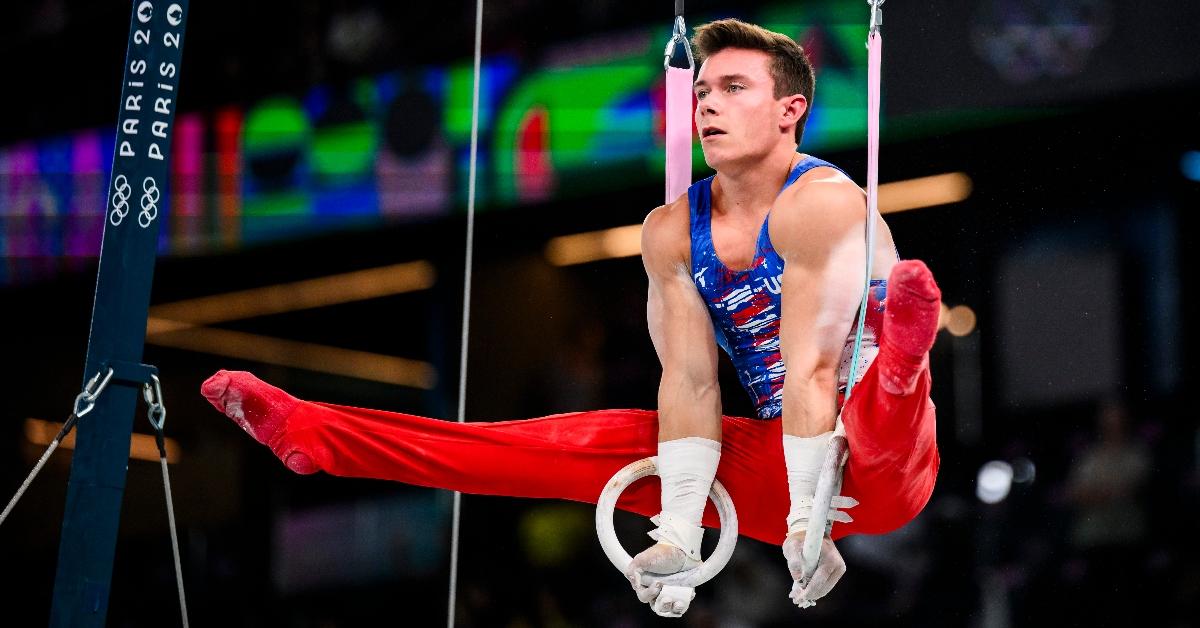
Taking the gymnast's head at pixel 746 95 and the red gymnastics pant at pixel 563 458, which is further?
the gymnast's head at pixel 746 95

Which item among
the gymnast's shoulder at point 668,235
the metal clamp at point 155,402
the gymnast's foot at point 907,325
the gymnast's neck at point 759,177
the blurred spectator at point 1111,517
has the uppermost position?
the gymnast's neck at point 759,177

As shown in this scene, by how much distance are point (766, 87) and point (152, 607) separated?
4.50m

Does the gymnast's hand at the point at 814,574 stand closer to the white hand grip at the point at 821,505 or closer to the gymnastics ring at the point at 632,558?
the white hand grip at the point at 821,505

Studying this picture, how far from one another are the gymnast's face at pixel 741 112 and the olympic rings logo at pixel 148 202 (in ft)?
4.21

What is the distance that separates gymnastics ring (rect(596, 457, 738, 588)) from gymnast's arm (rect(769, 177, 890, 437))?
1.01 ft

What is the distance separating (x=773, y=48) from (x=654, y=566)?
1264 mm

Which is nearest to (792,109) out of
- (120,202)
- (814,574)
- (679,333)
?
(679,333)

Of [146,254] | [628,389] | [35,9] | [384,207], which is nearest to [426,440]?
[146,254]

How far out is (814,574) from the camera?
2.97 metres

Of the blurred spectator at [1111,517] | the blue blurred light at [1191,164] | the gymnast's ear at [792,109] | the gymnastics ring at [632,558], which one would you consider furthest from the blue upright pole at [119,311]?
the blue blurred light at [1191,164]

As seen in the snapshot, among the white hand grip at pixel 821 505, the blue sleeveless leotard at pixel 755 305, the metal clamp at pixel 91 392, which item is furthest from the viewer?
the blue sleeveless leotard at pixel 755 305

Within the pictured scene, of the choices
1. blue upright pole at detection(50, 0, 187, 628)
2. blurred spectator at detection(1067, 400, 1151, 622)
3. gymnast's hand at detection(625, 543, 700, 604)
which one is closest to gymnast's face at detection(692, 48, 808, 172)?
gymnast's hand at detection(625, 543, 700, 604)

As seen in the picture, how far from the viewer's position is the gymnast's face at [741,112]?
3.38 m

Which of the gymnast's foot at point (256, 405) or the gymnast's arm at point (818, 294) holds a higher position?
the gymnast's arm at point (818, 294)
